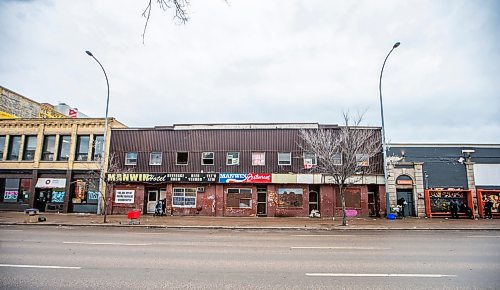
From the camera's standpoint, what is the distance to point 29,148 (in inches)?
1096

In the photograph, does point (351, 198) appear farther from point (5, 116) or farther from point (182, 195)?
point (5, 116)

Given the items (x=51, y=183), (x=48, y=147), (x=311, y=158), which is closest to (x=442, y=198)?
(x=311, y=158)

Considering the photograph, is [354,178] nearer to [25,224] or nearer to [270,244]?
[270,244]

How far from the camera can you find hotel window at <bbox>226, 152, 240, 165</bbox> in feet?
84.0

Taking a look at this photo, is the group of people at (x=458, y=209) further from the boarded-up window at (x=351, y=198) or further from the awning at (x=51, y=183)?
the awning at (x=51, y=183)

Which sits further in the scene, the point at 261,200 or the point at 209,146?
the point at 209,146

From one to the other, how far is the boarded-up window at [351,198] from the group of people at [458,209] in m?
6.76

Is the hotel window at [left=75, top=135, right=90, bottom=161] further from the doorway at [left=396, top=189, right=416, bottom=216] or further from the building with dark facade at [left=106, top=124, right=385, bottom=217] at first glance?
the doorway at [left=396, top=189, right=416, bottom=216]

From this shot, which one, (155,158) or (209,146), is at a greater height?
(209,146)

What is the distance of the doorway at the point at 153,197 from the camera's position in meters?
26.2

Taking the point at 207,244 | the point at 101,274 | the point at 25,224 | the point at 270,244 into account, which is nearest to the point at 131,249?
the point at 207,244

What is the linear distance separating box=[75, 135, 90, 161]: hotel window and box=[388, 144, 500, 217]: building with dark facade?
25352 mm

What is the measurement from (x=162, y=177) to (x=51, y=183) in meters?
9.90

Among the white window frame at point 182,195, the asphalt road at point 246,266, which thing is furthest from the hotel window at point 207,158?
the asphalt road at point 246,266
